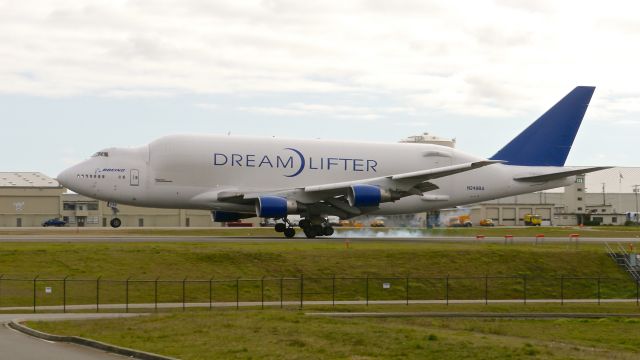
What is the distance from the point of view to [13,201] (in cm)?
12006

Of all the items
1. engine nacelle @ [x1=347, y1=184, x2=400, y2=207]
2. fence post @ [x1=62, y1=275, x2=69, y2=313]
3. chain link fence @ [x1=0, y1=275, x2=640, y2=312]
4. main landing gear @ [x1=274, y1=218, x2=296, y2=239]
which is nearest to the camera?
fence post @ [x1=62, y1=275, x2=69, y2=313]

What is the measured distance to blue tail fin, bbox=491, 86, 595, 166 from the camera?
67.2 m

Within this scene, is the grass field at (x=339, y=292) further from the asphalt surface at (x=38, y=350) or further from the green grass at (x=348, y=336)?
the asphalt surface at (x=38, y=350)

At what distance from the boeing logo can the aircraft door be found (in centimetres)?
443

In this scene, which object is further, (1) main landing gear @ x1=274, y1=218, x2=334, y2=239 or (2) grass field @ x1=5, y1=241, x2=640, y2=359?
(1) main landing gear @ x1=274, y1=218, x2=334, y2=239

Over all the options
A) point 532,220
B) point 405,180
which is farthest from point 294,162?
point 532,220

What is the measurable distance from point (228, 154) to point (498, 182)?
1867cm

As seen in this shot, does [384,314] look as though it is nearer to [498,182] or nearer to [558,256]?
[558,256]

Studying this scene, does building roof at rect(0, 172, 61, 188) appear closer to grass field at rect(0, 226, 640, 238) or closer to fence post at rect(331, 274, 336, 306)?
grass field at rect(0, 226, 640, 238)

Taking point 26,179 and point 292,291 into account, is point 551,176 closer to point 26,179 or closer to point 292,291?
point 292,291

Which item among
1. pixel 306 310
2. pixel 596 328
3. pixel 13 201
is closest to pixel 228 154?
pixel 306 310

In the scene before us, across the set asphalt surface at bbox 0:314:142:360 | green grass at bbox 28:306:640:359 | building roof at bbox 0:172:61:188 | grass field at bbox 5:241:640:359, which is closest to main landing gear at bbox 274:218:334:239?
grass field at bbox 5:241:640:359

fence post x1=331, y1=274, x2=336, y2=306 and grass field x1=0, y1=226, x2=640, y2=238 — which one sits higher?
grass field x1=0, y1=226, x2=640, y2=238

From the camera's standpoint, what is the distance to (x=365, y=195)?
191 feet
